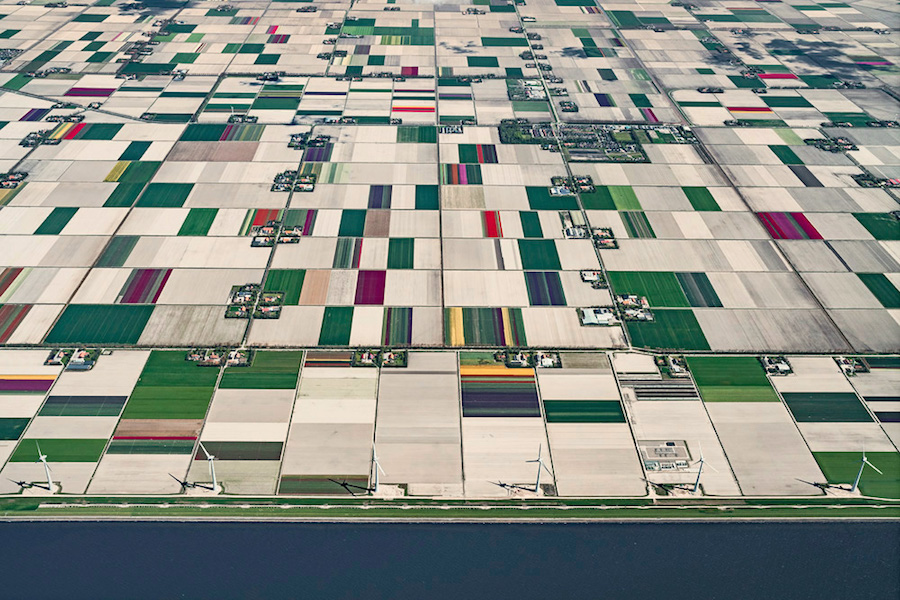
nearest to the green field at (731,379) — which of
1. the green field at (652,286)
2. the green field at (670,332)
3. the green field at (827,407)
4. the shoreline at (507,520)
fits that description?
the green field at (827,407)

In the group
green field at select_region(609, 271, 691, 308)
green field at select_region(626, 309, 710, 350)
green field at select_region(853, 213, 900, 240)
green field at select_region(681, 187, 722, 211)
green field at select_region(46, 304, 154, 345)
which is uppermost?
green field at select_region(681, 187, 722, 211)

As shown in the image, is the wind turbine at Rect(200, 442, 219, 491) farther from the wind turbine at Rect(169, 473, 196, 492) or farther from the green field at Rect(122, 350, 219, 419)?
the green field at Rect(122, 350, 219, 419)

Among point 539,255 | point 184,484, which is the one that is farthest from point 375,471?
point 539,255

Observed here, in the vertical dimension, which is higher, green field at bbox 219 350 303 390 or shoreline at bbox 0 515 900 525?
green field at bbox 219 350 303 390

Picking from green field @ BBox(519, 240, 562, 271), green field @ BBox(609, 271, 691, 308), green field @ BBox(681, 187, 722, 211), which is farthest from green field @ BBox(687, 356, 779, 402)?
green field @ BBox(681, 187, 722, 211)

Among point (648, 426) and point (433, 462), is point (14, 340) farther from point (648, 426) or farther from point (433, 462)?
point (648, 426)

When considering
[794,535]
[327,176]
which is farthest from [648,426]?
[327,176]
